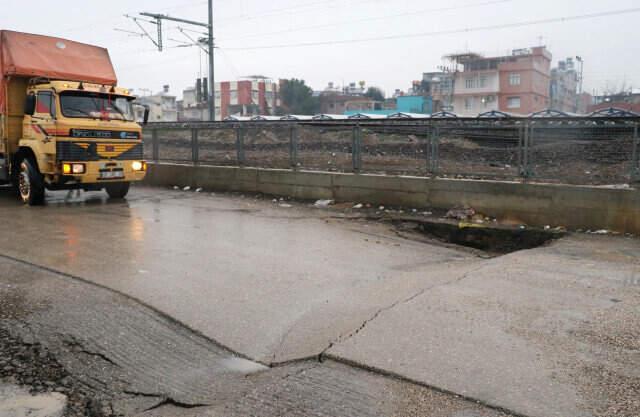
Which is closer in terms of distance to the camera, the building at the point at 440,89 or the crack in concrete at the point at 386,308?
the crack in concrete at the point at 386,308

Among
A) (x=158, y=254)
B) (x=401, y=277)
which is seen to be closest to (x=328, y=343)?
(x=401, y=277)

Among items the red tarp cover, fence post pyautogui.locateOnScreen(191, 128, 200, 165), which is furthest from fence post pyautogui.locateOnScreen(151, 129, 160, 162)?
the red tarp cover

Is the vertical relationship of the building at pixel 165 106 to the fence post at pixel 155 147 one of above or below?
above

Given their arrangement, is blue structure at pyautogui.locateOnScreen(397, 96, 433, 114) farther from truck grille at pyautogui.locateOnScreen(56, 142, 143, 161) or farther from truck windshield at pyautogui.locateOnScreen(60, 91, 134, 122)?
truck grille at pyautogui.locateOnScreen(56, 142, 143, 161)

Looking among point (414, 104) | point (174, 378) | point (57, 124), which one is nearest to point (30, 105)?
point (57, 124)

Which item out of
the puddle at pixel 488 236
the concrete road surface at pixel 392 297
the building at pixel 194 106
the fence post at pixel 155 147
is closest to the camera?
the concrete road surface at pixel 392 297

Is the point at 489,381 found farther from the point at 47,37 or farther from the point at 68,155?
the point at 47,37

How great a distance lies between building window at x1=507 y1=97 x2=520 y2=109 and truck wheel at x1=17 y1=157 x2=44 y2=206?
2946 inches

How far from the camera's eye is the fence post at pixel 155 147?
16438mm

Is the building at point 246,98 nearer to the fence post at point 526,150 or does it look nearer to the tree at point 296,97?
the tree at point 296,97

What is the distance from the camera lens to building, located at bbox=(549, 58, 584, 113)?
87.9m

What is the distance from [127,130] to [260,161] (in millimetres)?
3181

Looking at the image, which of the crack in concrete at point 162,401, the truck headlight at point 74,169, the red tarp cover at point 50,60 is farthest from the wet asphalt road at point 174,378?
the red tarp cover at point 50,60

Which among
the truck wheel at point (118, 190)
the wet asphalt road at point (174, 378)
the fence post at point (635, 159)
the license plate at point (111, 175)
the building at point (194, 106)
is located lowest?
the wet asphalt road at point (174, 378)
